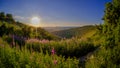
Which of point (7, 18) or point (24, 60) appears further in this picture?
point (7, 18)

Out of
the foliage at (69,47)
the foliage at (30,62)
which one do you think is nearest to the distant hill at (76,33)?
the foliage at (69,47)

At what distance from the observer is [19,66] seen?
7980mm

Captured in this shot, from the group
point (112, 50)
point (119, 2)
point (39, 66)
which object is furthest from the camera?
point (119, 2)

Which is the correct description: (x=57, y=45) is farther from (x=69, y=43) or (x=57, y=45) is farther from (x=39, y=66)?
(x=39, y=66)

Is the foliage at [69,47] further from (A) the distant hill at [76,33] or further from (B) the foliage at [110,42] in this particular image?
(B) the foliage at [110,42]

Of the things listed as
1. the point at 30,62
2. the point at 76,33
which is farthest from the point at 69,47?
the point at 30,62

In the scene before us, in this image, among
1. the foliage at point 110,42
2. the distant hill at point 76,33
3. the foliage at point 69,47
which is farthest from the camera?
the distant hill at point 76,33

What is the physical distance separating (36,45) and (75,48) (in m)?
2.63

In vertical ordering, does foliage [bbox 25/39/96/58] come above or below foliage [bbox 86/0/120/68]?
below

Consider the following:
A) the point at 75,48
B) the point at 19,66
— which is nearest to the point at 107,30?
the point at 19,66

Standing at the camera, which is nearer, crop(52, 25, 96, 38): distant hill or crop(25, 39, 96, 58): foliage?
crop(25, 39, 96, 58): foliage

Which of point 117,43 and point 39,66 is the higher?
point 117,43

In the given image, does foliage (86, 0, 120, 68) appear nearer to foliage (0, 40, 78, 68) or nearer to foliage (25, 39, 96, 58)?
foliage (0, 40, 78, 68)

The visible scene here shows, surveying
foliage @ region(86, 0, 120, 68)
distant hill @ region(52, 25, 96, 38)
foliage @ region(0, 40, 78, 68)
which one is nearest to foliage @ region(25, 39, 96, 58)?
distant hill @ region(52, 25, 96, 38)
